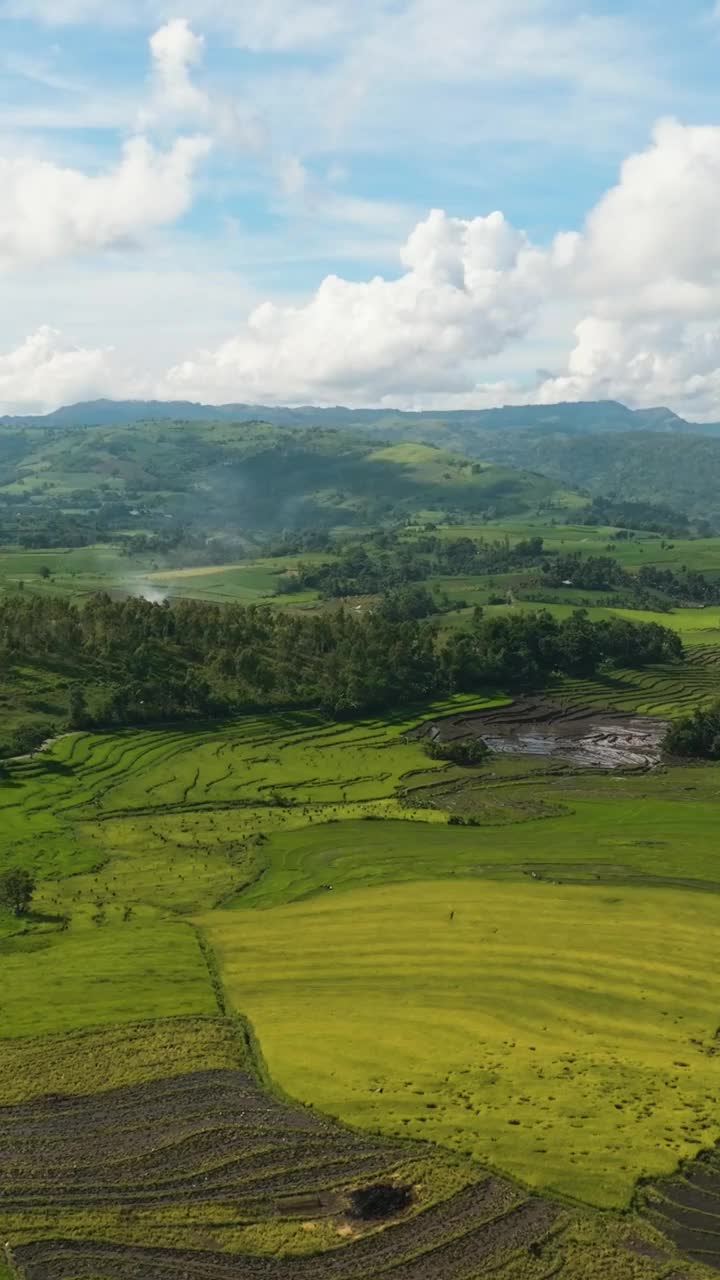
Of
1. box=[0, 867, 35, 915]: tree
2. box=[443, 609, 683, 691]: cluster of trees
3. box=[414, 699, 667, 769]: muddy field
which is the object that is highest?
box=[443, 609, 683, 691]: cluster of trees

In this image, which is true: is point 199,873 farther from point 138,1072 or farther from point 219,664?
point 219,664

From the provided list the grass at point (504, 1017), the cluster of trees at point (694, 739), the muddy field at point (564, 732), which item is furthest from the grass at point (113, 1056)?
the cluster of trees at point (694, 739)

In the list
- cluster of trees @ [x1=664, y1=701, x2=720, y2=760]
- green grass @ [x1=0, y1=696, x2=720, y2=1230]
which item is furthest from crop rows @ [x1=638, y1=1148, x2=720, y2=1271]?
cluster of trees @ [x1=664, y1=701, x2=720, y2=760]

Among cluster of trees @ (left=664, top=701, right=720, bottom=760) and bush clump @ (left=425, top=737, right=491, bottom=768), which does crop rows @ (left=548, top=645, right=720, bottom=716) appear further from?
bush clump @ (left=425, top=737, right=491, bottom=768)

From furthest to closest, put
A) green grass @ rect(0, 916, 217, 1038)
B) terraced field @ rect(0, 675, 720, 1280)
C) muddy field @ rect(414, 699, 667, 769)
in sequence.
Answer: muddy field @ rect(414, 699, 667, 769), green grass @ rect(0, 916, 217, 1038), terraced field @ rect(0, 675, 720, 1280)

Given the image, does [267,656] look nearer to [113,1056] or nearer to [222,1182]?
[113,1056]

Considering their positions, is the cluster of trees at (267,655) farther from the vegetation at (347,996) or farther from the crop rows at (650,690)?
the crop rows at (650,690)
